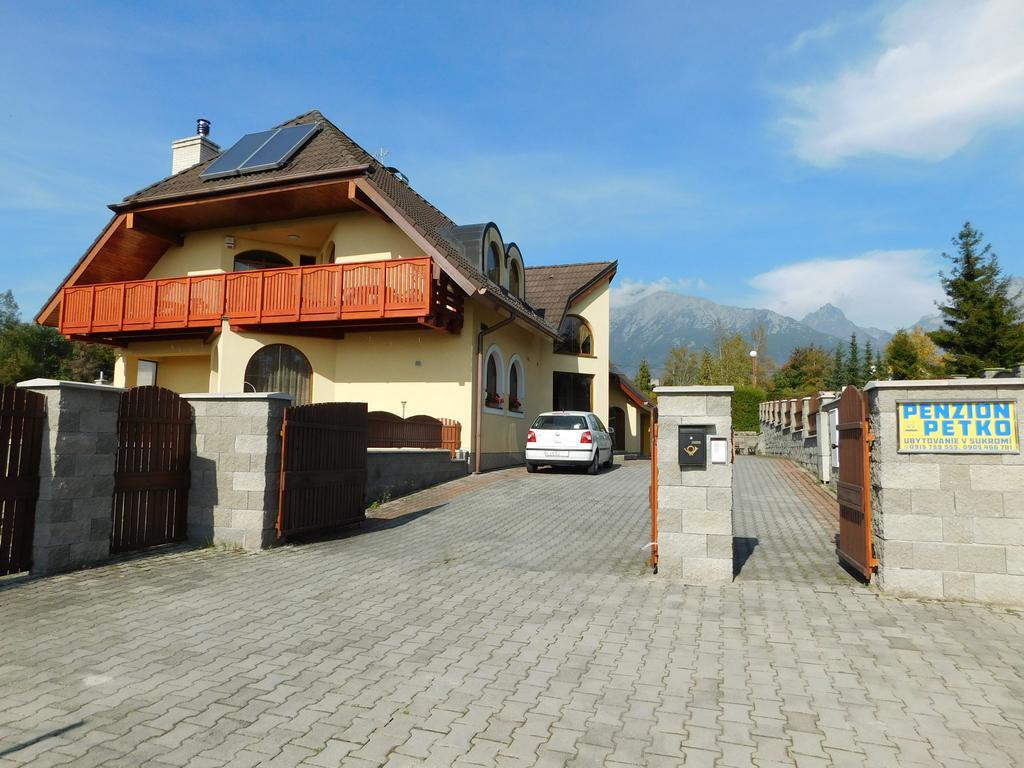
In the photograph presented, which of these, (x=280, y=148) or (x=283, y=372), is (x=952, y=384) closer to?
(x=283, y=372)

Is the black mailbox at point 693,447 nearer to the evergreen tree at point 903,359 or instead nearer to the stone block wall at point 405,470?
the stone block wall at point 405,470

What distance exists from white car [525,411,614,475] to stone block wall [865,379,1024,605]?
32.8 feet

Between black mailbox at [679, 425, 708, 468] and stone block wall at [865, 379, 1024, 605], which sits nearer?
stone block wall at [865, 379, 1024, 605]

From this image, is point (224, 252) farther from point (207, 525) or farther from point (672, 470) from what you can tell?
point (672, 470)

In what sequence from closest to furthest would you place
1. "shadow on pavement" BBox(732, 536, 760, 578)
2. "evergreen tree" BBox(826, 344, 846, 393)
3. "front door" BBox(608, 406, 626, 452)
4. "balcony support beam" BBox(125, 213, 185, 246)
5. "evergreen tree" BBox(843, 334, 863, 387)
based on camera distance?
"shadow on pavement" BBox(732, 536, 760, 578) < "balcony support beam" BBox(125, 213, 185, 246) < "front door" BBox(608, 406, 626, 452) < "evergreen tree" BBox(826, 344, 846, 393) < "evergreen tree" BBox(843, 334, 863, 387)

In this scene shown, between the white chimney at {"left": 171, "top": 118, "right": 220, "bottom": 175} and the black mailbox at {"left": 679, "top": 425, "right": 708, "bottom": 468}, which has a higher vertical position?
the white chimney at {"left": 171, "top": 118, "right": 220, "bottom": 175}

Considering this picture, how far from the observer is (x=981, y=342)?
38812 millimetres

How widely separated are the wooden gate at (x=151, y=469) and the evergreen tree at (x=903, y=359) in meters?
50.0

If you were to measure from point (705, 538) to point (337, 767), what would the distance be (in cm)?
463

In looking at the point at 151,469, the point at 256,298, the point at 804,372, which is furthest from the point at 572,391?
the point at 804,372

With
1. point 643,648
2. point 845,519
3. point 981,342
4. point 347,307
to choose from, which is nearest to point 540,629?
point 643,648

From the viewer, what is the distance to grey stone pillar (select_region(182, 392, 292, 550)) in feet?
26.4

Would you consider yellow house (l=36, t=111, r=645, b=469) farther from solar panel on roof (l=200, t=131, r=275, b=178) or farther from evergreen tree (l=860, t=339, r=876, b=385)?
evergreen tree (l=860, t=339, r=876, b=385)

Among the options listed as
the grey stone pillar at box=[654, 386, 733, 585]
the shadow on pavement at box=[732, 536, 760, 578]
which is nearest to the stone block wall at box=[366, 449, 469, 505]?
the shadow on pavement at box=[732, 536, 760, 578]
